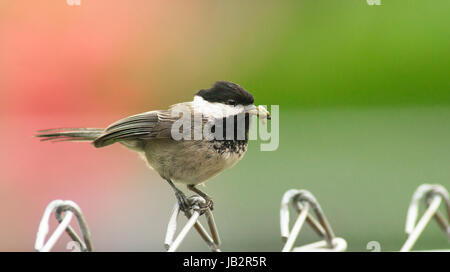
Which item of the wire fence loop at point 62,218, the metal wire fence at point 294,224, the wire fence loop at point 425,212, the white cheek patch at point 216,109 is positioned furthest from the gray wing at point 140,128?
the wire fence loop at point 425,212

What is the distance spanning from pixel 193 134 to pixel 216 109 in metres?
0.14

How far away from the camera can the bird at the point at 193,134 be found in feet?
5.81

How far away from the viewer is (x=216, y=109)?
70.4 inches

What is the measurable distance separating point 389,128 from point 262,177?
1193 mm

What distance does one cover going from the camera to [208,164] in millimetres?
1786

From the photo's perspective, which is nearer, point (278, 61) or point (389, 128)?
point (278, 61)

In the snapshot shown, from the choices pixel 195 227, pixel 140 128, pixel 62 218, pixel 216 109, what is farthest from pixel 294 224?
pixel 140 128

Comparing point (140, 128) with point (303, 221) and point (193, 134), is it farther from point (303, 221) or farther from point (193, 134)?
point (303, 221)

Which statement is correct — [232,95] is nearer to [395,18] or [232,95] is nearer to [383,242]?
[383,242]

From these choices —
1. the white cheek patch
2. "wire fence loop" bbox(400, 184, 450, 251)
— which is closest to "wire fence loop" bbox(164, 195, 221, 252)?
the white cheek patch

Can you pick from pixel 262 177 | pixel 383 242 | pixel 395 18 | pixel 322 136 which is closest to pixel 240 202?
pixel 262 177

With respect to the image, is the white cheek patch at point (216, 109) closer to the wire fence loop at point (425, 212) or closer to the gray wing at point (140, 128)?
the gray wing at point (140, 128)

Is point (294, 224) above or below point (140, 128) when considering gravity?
below

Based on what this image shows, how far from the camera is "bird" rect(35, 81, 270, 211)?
1.77 meters
